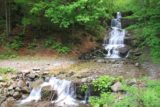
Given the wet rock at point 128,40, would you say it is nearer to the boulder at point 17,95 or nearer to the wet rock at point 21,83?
the wet rock at point 21,83

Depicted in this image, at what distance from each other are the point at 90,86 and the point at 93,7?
691 centimetres

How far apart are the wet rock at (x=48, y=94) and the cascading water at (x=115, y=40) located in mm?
7107

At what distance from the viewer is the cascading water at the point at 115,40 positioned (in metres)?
20.1

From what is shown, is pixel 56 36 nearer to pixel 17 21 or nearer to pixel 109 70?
pixel 17 21

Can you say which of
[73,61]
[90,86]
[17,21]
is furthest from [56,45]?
[90,86]

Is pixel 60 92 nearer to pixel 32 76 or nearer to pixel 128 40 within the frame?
pixel 32 76

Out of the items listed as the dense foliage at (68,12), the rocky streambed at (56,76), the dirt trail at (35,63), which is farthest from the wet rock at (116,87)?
the dense foliage at (68,12)

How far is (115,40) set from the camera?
21.8 m

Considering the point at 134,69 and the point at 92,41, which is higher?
the point at 92,41

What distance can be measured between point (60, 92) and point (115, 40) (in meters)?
9.15

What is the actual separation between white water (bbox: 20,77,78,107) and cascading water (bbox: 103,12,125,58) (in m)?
6.51

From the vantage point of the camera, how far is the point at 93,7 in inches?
740

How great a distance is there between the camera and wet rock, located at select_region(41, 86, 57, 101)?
13117 millimetres

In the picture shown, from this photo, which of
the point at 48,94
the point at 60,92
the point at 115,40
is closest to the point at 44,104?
the point at 48,94
